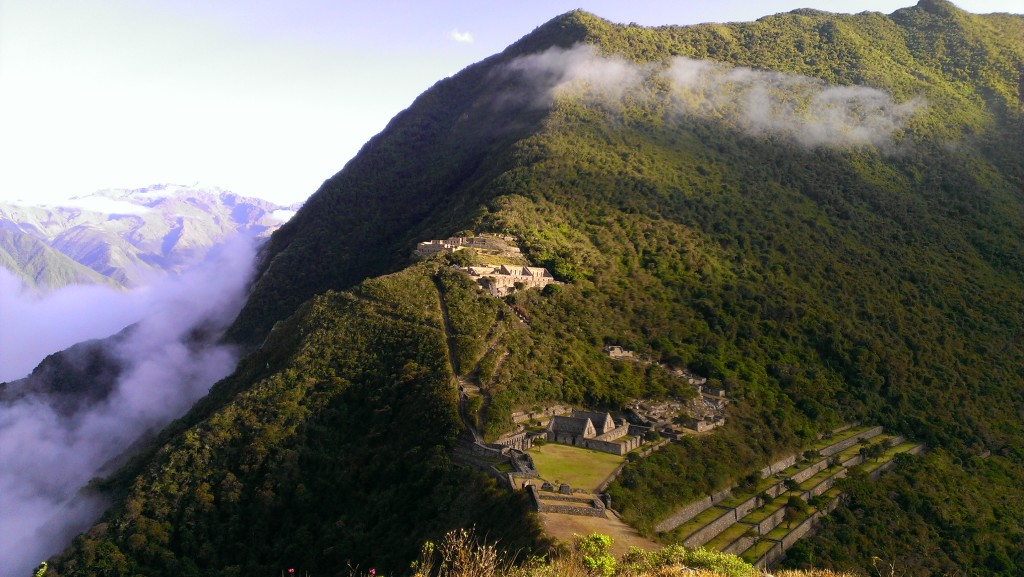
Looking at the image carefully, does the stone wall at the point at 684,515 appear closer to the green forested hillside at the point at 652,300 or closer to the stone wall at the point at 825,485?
the green forested hillside at the point at 652,300

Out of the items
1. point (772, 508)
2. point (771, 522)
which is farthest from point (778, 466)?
point (771, 522)

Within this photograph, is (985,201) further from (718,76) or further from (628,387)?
(628,387)

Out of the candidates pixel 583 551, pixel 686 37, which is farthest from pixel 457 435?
pixel 686 37

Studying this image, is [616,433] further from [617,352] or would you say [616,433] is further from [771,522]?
[617,352]

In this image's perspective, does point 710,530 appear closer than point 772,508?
Yes

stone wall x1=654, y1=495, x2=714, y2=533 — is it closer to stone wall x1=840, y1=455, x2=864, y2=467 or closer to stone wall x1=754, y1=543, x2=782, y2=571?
stone wall x1=754, y1=543, x2=782, y2=571

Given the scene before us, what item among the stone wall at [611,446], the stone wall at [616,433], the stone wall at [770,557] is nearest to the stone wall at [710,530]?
the stone wall at [770,557]

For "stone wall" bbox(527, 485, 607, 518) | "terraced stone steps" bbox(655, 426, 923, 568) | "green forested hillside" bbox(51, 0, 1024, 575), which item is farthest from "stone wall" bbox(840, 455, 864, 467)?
"stone wall" bbox(527, 485, 607, 518)
